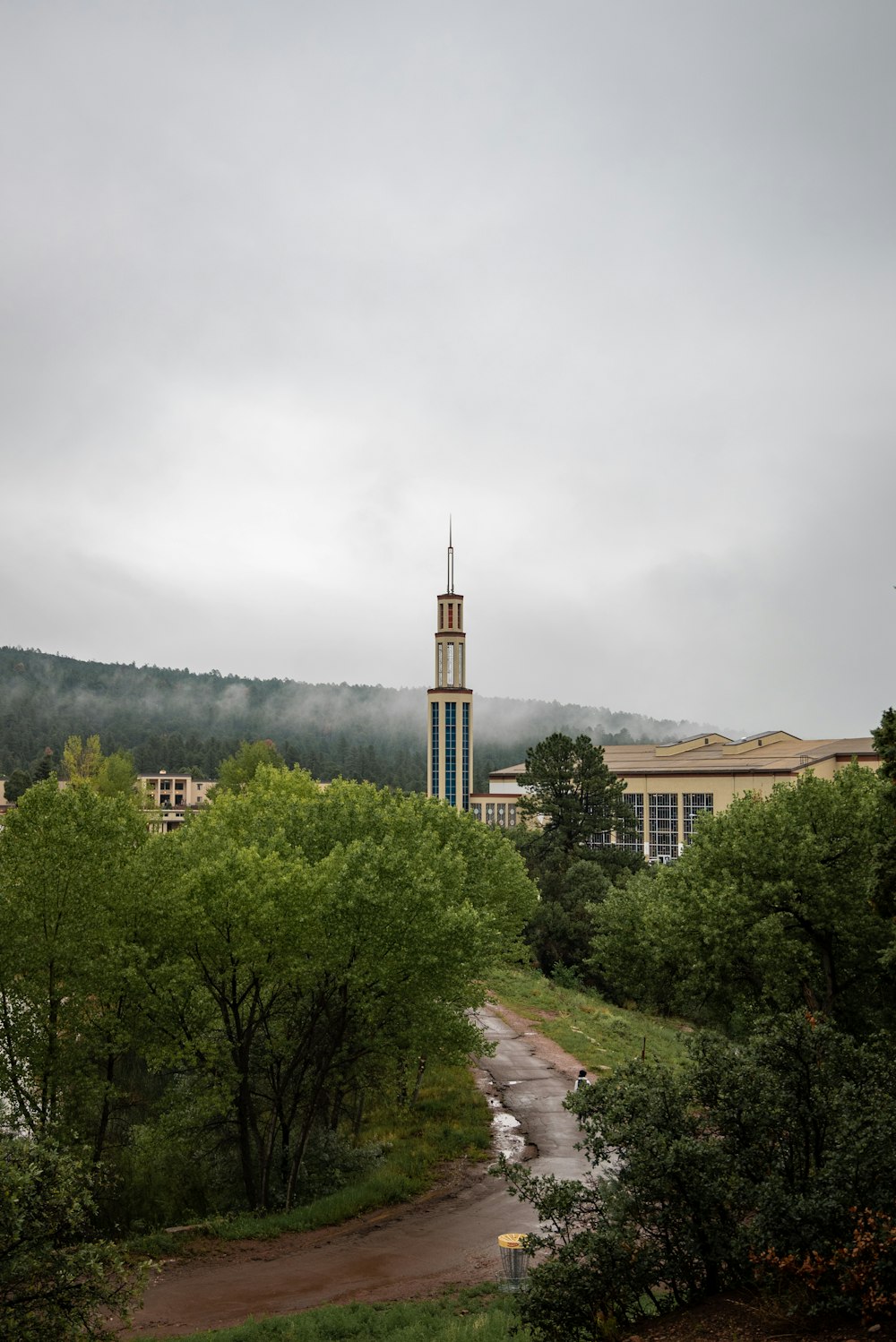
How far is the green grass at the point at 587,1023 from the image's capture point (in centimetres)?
3719

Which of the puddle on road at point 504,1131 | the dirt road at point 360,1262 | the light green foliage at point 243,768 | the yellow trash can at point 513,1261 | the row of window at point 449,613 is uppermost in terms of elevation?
the row of window at point 449,613

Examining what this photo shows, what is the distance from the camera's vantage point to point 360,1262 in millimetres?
19094

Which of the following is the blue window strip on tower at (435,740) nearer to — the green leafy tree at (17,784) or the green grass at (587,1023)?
the green grass at (587,1023)

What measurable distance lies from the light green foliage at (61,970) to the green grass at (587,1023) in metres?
16.1

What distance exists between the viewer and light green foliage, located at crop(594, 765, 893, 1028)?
24250 millimetres

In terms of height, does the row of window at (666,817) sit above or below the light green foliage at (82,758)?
below

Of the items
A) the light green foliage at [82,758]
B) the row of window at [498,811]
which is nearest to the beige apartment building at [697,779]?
the row of window at [498,811]

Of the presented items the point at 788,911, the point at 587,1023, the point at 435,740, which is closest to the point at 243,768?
the point at 435,740

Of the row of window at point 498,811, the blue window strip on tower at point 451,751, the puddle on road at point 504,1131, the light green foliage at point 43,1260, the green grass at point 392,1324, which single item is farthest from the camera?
the row of window at point 498,811

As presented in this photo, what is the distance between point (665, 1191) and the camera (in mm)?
11625

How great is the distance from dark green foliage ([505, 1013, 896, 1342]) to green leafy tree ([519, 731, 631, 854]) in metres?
52.7

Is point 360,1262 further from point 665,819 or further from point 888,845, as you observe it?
point 665,819

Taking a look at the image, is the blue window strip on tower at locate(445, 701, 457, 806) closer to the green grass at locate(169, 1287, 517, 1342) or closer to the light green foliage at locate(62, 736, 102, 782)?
the light green foliage at locate(62, 736, 102, 782)

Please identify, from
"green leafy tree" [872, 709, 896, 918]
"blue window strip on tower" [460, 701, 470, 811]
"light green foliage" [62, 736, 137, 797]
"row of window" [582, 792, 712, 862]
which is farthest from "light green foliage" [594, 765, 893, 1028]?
"light green foliage" [62, 736, 137, 797]
